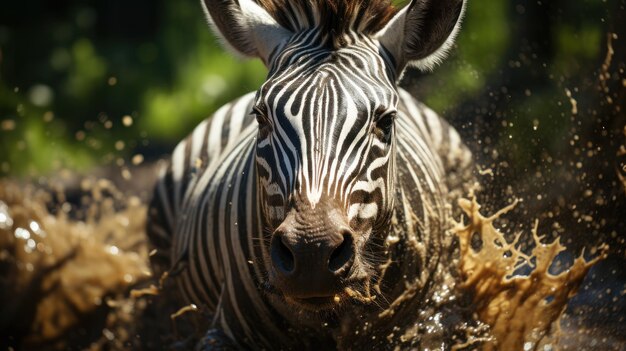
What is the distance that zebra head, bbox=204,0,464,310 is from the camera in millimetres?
3555

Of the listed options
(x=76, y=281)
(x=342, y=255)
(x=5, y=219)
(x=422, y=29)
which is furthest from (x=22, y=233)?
(x=342, y=255)

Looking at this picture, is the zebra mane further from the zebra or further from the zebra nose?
the zebra nose

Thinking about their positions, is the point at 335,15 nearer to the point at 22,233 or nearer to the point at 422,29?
the point at 422,29

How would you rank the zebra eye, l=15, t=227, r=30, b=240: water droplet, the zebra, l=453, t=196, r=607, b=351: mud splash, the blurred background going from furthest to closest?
l=15, t=227, r=30, b=240: water droplet → the blurred background → l=453, t=196, r=607, b=351: mud splash → the zebra eye → the zebra

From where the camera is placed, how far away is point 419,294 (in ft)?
15.2

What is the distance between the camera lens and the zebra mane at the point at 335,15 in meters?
4.27

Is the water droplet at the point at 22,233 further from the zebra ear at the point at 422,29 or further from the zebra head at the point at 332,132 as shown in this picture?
the zebra ear at the point at 422,29

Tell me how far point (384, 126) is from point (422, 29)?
66cm

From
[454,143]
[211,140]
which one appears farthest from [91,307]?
[454,143]

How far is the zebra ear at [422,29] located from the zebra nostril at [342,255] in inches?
45.3

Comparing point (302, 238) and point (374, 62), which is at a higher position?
point (374, 62)

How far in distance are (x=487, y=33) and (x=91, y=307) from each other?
5753mm

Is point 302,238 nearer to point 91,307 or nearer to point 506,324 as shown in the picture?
point 506,324

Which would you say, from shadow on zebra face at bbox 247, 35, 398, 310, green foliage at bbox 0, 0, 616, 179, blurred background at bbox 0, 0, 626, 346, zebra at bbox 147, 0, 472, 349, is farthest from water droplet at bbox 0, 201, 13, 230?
shadow on zebra face at bbox 247, 35, 398, 310
